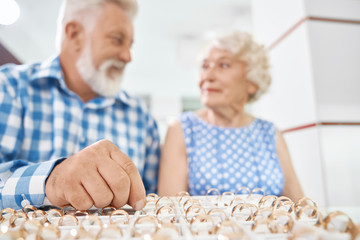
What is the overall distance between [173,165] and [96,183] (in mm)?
577

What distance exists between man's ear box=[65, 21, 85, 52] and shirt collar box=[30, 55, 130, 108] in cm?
9

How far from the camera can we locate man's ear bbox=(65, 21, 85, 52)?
1030mm

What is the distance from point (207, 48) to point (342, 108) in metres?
0.71

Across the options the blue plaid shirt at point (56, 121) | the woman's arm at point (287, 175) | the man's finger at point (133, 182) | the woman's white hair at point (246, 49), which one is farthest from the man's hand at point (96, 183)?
the woman's white hair at point (246, 49)

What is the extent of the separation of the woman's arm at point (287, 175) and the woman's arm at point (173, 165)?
0.41 metres

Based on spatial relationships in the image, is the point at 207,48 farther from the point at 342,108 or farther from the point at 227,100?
the point at 342,108

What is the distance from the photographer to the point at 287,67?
1345 mm

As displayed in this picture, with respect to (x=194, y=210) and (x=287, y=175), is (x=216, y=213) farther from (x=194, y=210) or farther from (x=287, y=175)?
(x=287, y=175)

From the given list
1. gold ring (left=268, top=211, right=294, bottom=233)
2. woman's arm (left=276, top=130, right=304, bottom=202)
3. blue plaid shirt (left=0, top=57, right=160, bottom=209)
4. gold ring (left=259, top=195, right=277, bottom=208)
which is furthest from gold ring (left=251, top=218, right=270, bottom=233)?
woman's arm (left=276, top=130, right=304, bottom=202)

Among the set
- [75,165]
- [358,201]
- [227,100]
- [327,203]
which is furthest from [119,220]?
[358,201]

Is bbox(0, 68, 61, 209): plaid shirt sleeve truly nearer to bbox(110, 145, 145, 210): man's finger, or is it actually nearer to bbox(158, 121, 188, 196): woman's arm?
bbox(110, 145, 145, 210): man's finger

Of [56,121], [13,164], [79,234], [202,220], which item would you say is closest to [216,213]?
[202,220]

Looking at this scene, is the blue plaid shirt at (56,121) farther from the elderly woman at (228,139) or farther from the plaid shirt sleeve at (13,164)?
the elderly woman at (228,139)

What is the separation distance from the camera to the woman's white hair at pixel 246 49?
1.10 meters
